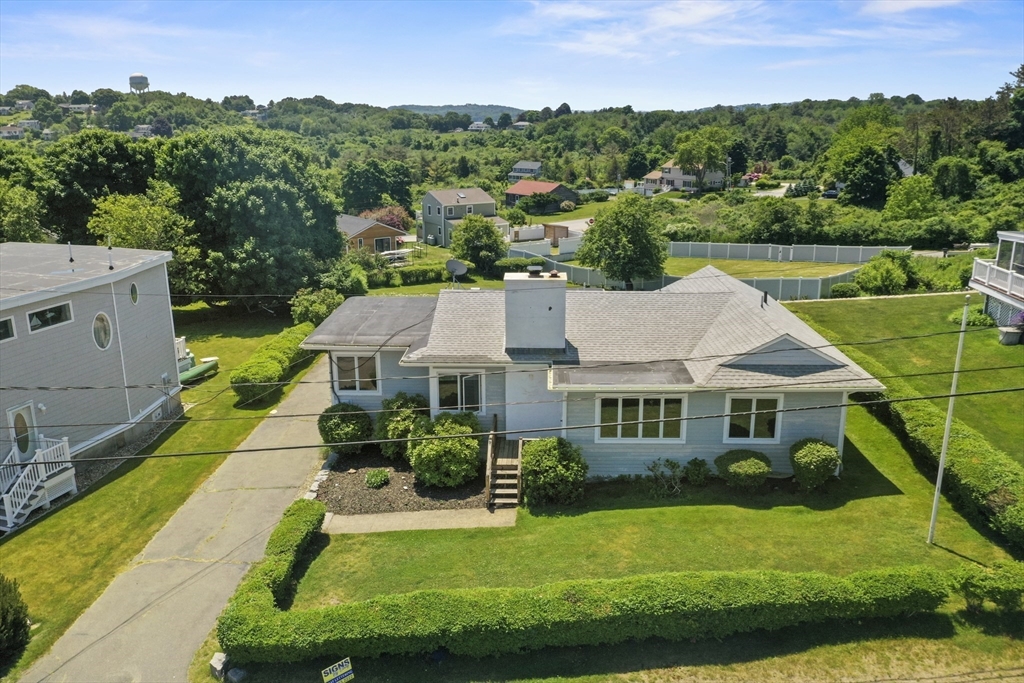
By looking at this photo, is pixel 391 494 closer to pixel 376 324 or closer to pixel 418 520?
pixel 418 520

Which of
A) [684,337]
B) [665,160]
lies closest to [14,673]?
[684,337]

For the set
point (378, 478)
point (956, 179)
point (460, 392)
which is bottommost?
point (378, 478)

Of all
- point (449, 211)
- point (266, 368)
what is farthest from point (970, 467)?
point (449, 211)

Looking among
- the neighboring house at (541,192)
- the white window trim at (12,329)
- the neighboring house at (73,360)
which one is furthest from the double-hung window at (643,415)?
the neighboring house at (541,192)

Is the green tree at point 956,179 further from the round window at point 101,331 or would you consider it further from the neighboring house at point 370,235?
the round window at point 101,331

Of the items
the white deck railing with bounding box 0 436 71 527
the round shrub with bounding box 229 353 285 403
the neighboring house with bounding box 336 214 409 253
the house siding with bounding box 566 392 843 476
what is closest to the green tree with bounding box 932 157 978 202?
the neighboring house with bounding box 336 214 409 253
